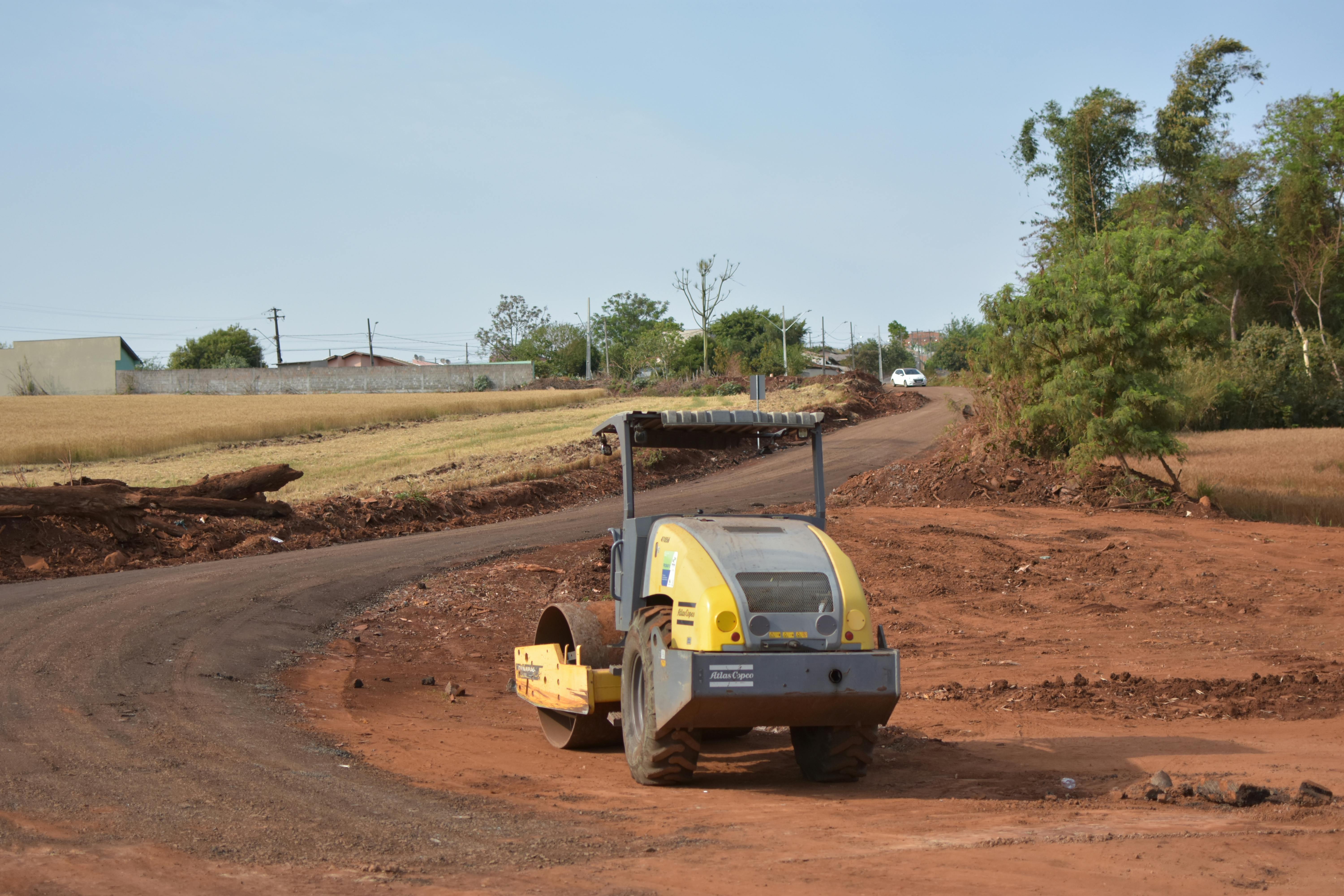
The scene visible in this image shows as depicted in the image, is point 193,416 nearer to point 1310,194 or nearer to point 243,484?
point 243,484

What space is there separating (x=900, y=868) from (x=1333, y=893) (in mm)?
1910

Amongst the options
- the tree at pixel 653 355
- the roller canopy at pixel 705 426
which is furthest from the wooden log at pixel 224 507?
the tree at pixel 653 355

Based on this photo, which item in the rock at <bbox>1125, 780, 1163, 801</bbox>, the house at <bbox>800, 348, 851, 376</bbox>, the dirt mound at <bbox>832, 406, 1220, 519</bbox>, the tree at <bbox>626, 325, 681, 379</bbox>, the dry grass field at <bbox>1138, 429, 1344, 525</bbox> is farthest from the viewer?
the house at <bbox>800, 348, 851, 376</bbox>

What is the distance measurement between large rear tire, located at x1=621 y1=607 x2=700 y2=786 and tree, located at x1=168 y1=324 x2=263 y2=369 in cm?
10503

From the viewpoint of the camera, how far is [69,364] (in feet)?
289

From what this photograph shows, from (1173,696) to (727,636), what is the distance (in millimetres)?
6056

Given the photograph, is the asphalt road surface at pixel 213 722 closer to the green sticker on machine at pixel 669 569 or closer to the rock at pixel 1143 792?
the green sticker on machine at pixel 669 569

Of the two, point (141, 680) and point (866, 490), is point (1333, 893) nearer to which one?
point (141, 680)

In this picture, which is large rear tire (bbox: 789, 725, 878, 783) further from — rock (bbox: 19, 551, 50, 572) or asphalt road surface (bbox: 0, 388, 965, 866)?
rock (bbox: 19, 551, 50, 572)

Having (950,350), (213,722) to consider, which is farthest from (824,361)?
(213,722)

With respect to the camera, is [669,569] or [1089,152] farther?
[1089,152]

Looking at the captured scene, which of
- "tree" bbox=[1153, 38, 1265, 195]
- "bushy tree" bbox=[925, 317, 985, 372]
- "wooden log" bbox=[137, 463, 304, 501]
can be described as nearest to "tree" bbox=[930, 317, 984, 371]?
"bushy tree" bbox=[925, 317, 985, 372]

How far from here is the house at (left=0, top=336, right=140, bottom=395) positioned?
85.4m

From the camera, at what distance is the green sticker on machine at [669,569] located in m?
7.37
